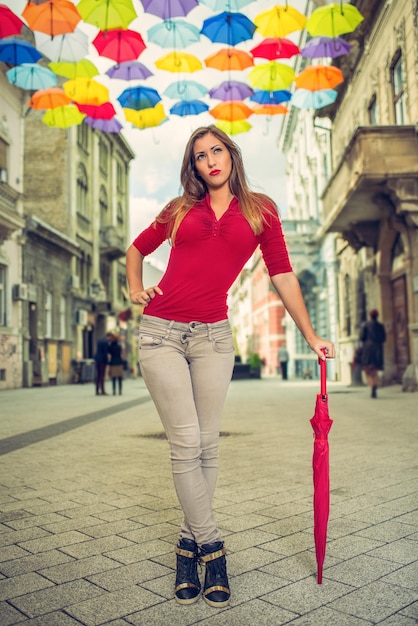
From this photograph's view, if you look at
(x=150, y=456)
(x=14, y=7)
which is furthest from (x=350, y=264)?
(x=150, y=456)

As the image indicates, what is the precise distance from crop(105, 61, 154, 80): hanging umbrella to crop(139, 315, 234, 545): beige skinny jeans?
9.25 metres

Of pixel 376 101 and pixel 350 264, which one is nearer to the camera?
pixel 376 101

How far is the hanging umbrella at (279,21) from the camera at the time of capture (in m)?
9.59

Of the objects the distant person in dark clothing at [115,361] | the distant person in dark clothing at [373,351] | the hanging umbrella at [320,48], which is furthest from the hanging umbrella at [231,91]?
the distant person in dark clothing at [115,361]

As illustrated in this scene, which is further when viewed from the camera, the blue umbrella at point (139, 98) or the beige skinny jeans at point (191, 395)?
the blue umbrella at point (139, 98)

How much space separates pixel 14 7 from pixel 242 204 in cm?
806

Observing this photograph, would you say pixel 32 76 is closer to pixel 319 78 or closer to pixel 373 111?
pixel 319 78

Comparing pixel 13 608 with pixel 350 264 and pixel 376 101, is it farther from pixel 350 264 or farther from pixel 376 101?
pixel 350 264

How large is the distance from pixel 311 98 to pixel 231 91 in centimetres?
189

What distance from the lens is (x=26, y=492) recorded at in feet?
15.3

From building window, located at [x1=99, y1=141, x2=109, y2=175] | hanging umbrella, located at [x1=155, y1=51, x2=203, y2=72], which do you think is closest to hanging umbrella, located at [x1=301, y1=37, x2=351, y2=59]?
hanging umbrella, located at [x1=155, y1=51, x2=203, y2=72]

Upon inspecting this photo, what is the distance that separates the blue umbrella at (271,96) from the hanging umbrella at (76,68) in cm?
300

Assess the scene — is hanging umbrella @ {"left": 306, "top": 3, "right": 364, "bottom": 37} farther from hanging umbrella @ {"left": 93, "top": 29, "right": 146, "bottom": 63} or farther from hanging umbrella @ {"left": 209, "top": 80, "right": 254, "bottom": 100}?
hanging umbrella @ {"left": 93, "top": 29, "right": 146, "bottom": 63}

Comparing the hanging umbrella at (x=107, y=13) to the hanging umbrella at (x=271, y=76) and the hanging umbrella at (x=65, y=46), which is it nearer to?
the hanging umbrella at (x=65, y=46)
